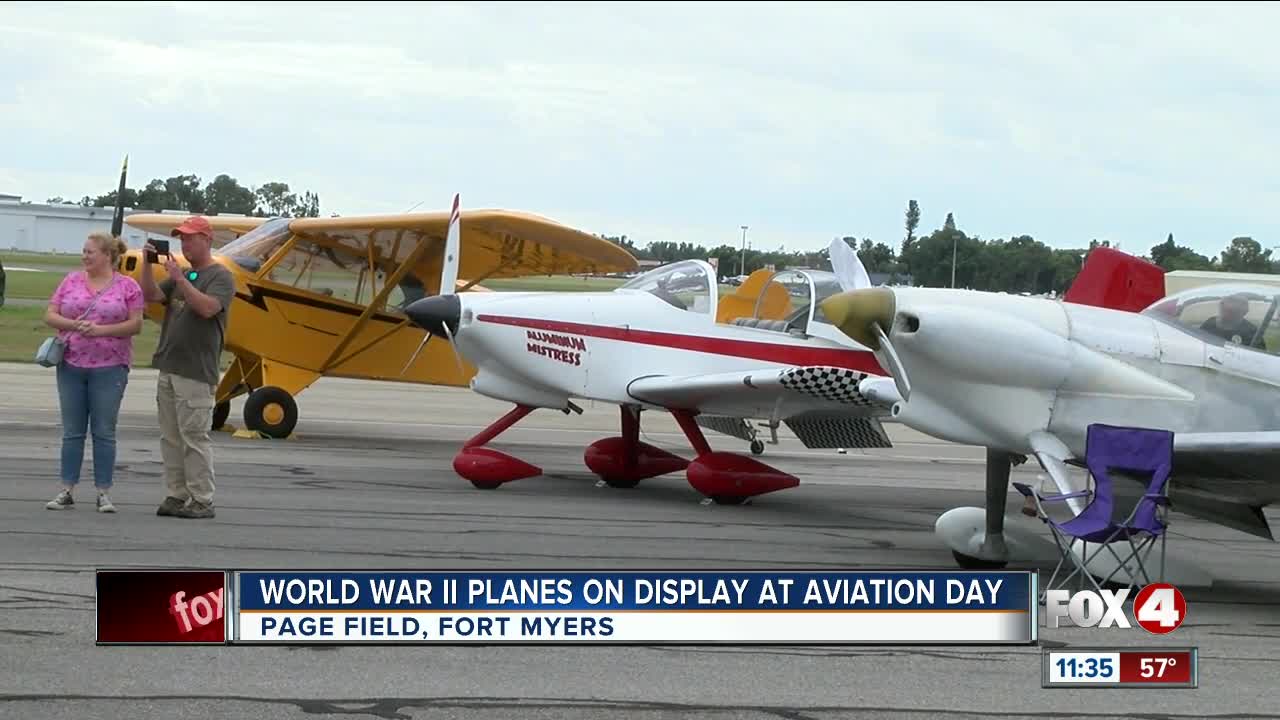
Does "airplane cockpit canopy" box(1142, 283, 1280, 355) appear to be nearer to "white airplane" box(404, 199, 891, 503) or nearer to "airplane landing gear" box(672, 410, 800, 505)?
"white airplane" box(404, 199, 891, 503)

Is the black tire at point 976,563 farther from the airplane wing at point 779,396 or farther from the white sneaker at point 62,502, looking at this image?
the white sneaker at point 62,502

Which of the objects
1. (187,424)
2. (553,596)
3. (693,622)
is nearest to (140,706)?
(553,596)

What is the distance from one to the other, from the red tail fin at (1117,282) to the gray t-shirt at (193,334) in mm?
5166

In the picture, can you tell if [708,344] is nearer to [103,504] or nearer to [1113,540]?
[103,504]

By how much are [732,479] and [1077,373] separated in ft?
12.4

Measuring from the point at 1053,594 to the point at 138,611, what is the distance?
4.27m

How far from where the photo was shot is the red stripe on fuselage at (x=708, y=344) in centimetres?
1184

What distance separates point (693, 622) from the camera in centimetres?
630

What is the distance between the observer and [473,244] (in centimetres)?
1553

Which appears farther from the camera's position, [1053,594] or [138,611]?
[1053,594]

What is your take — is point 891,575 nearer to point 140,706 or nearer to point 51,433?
point 140,706

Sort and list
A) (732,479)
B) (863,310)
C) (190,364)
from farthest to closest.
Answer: (732,479)
(190,364)
(863,310)

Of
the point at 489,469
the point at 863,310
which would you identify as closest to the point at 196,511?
the point at 489,469

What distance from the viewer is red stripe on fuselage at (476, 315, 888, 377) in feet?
38.9
